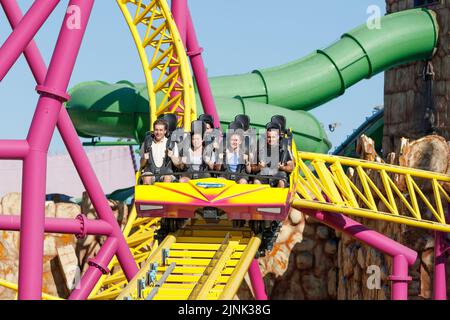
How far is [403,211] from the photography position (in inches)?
904

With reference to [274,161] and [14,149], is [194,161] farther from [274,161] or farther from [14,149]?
[14,149]

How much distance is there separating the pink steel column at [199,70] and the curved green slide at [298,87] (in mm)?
1974

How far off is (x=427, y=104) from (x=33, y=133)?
1555 centimetres

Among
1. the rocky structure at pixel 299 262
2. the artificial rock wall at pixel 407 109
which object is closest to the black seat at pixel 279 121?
the artificial rock wall at pixel 407 109

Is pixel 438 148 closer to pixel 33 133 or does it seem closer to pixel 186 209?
pixel 186 209

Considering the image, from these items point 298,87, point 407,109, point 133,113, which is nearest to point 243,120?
point 133,113

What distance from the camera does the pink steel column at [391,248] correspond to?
19.7m

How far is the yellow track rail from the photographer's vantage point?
14.9 m

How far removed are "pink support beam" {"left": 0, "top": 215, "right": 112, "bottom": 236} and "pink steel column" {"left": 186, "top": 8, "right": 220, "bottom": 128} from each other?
5802mm

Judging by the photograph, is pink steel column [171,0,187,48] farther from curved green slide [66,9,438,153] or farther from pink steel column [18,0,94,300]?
pink steel column [18,0,94,300]

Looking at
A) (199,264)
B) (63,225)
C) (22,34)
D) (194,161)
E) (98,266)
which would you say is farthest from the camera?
(98,266)

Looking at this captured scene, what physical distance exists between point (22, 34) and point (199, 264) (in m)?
3.36

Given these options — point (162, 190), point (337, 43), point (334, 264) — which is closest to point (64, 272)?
point (334, 264)

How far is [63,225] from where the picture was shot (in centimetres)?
1917
